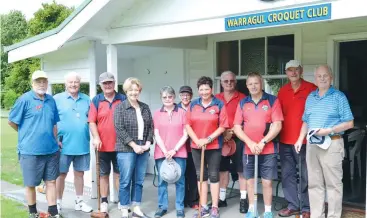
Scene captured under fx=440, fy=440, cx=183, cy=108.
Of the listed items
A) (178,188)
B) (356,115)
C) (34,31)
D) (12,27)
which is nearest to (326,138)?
(178,188)

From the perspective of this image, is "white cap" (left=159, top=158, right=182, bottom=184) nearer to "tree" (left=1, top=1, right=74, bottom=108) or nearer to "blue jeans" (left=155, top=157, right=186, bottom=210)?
"blue jeans" (left=155, top=157, right=186, bottom=210)

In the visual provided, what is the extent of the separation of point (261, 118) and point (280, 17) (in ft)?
3.79

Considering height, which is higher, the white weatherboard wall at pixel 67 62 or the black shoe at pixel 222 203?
the white weatherboard wall at pixel 67 62

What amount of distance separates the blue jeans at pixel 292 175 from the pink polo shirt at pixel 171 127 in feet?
4.01

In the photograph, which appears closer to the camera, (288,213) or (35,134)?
(35,134)

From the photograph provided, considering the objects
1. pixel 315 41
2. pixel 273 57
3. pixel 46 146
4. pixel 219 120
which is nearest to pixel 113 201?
pixel 46 146

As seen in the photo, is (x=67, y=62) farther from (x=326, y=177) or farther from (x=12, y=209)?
(x=326, y=177)

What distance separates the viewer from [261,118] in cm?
502

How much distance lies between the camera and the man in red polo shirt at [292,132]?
5.16 meters

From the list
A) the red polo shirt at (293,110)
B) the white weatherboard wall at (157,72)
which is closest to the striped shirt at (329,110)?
the red polo shirt at (293,110)

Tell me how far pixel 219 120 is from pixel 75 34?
98.2 inches

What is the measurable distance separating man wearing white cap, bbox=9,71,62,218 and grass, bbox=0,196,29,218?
0.71m

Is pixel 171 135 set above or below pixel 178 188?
above

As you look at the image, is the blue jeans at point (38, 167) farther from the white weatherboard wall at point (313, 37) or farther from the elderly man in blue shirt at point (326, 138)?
the white weatherboard wall at point (313, 37)
